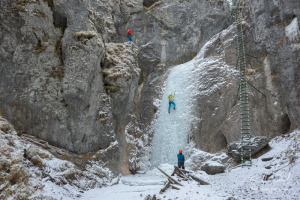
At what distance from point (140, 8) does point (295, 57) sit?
17320mm

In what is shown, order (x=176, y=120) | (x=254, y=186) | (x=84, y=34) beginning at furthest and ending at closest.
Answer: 1. (x=176, y=120)
2. (x=84, y=34)
3. (x=254, y=186)

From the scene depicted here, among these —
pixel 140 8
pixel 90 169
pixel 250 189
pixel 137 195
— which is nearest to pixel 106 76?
pixel 90 169

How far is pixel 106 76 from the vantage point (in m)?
12.7

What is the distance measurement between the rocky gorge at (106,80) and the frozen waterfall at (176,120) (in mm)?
652

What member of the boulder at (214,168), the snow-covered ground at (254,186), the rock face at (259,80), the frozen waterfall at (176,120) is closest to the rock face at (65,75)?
the frozen waterfall at (176,120)

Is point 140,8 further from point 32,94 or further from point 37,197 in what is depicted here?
point 37,197

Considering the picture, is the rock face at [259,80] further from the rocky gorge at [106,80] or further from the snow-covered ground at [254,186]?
the snow-covered ground at [254,186]

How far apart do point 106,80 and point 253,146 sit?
27.2ft

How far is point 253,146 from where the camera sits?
1058 centimetres

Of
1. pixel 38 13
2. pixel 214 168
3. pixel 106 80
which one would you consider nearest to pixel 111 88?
pixel 106 80

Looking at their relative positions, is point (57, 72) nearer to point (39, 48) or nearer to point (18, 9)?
point (39, 48)

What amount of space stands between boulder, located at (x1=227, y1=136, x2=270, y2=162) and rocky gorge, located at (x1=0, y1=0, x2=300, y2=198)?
58.2 inches

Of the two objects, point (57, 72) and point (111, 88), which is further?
point (111, 88)

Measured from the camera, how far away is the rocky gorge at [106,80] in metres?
9.32
